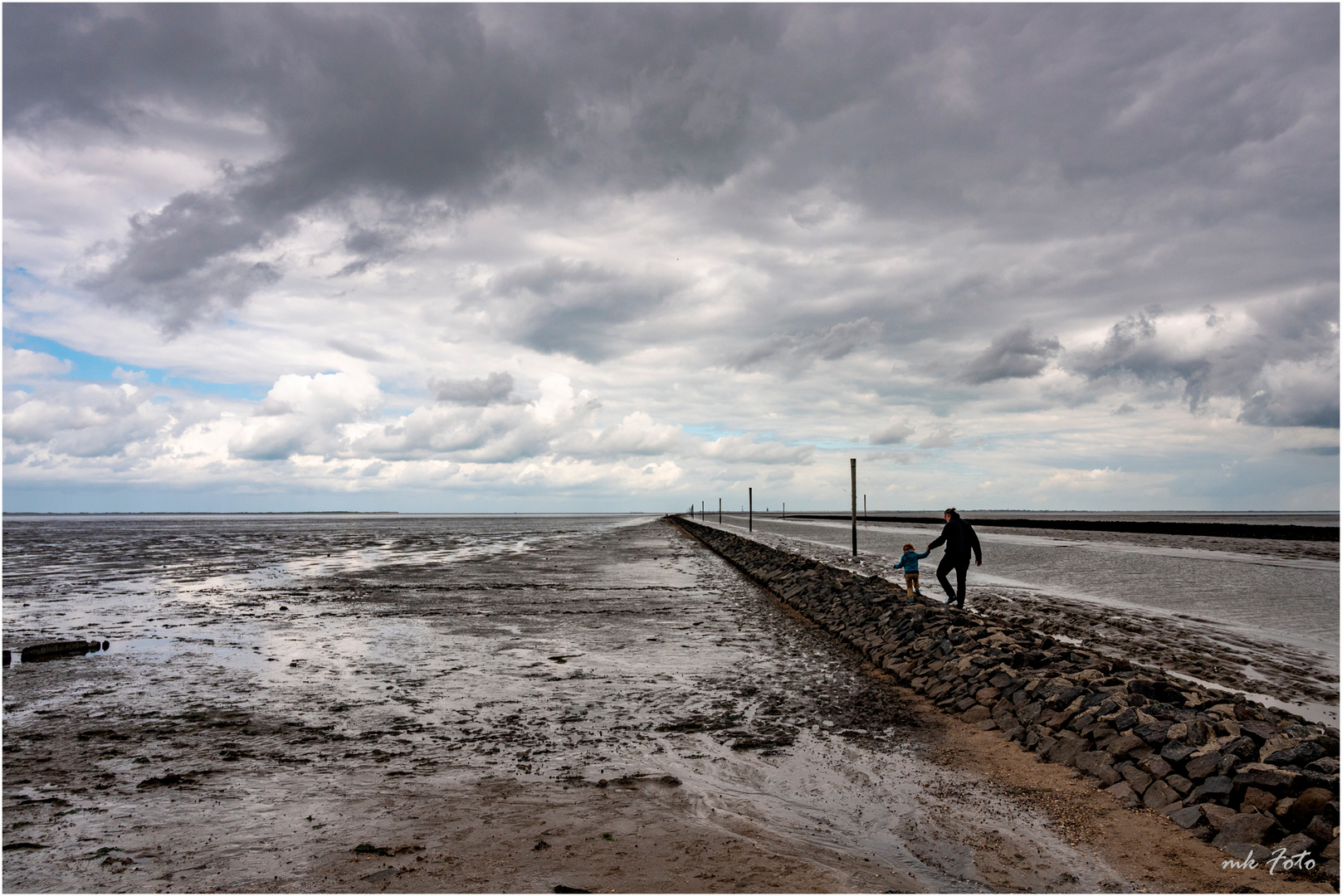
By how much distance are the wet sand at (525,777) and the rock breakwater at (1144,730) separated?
344mm

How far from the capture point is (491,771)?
21.2 feet

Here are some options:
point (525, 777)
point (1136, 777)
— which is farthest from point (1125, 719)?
point (525, 777)

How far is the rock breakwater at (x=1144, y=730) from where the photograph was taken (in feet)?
16.6

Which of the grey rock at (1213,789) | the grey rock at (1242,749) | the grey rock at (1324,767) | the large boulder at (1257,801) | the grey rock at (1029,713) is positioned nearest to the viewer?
the large boulder at (1257,801)

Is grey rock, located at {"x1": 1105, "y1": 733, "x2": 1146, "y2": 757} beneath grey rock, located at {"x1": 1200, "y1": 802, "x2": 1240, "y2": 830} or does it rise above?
above

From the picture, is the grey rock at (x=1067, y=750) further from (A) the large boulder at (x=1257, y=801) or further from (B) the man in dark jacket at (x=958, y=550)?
(B) the man in dark jacket at (x=958, y=550)

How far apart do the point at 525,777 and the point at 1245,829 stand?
18.0ft

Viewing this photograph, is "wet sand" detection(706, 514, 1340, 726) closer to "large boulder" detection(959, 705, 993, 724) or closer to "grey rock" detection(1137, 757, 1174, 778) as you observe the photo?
"large boulder" detection(959, 705, 993, 724)

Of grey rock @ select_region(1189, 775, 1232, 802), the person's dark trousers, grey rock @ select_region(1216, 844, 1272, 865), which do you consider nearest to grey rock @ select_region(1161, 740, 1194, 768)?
grey rock @ select_region(1189, 775, 1232, 802)

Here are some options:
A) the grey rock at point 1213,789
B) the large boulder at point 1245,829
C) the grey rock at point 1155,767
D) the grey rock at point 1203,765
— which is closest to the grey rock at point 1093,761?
the grey rock at point 1155,767

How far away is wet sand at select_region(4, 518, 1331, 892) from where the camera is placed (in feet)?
15.3

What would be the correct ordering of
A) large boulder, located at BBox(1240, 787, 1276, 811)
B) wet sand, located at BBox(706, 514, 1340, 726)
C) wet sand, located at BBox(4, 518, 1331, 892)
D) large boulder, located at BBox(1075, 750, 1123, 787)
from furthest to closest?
wet sand, located at BBox(706, 514, 1340, 726)
large boulder, located at BBox(1075, 750, 1123, 787)
large boulder, located at BBox(1240, 787, 1276, 811)
wet sand, located at BBox(4, 518, 1331, 892)

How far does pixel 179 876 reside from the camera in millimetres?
4551

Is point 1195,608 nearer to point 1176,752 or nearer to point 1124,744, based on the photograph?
point 1124,744
